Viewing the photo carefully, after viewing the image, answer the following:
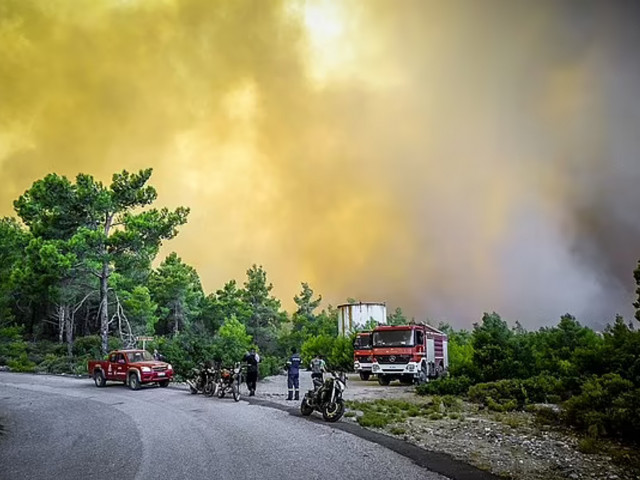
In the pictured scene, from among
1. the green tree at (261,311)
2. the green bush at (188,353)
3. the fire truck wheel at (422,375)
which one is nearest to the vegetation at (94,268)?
the green bush at (188,353)

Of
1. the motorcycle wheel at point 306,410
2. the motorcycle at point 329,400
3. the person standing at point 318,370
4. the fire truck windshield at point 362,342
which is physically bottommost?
the motorcycle wheel at point 306,410

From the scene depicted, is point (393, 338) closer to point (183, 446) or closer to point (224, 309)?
point (183, 446)

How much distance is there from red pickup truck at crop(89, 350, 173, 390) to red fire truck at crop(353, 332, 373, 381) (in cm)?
1134

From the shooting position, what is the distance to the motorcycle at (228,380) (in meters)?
18.7

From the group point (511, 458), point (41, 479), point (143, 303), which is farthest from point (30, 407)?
point (143, 303)

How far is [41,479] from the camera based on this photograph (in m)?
7.98

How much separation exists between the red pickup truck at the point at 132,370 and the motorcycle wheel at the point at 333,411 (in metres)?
13.1

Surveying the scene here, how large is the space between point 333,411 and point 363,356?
16952mm

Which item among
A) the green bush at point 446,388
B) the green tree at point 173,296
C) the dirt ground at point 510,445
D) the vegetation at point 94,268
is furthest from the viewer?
the green tree at point 173,296

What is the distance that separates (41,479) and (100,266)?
31712mm

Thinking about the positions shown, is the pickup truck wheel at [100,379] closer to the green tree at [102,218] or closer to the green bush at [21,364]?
the green tree at [102,218]

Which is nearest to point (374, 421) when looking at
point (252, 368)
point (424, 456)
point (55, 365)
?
point (424, 456)

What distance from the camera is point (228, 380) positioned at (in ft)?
63.6

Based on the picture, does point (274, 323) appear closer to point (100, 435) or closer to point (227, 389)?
point (227, 389)
